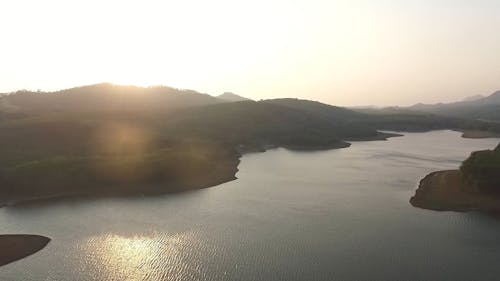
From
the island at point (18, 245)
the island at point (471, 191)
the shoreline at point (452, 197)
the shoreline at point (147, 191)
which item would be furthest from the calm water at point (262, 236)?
the shoreline at point (147, 191)

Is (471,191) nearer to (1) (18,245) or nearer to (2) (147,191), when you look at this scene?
(2) (147,191)

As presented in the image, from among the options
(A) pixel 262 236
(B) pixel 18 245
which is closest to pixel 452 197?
(A) pixel 262 236

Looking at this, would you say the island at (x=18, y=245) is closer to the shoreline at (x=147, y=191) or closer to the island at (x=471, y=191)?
the shoreline at (x=147, y=191)

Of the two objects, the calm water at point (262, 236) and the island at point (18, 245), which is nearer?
the calm water at point (262, 236)

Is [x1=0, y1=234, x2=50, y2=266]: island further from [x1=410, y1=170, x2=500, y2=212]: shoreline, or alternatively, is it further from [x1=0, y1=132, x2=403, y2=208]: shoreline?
[x1=410, y1=170, x2=500, y2=212]: shoreline

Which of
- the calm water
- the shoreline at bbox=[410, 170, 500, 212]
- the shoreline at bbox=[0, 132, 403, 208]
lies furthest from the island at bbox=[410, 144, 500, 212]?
the shoreline at bbox=[0, 132, 403, 208]
